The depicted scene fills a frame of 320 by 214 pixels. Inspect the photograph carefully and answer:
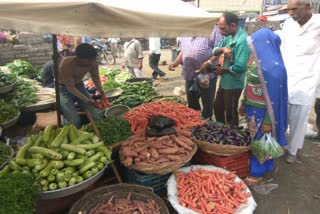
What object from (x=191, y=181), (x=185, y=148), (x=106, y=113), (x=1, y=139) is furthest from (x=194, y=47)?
(x=1, y=139)

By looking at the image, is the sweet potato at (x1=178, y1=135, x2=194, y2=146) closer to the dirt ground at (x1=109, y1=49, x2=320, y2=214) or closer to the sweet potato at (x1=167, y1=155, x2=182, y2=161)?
the sweet potato at (x1=167, y1=155, x2=182, y2=161)

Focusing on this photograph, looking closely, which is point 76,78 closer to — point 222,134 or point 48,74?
point 48,74

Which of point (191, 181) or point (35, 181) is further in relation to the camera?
point (191, 181)

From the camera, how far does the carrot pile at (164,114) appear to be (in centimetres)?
453

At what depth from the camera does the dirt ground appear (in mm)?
3762

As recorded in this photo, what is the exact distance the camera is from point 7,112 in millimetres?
4398

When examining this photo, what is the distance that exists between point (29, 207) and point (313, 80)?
4221mm

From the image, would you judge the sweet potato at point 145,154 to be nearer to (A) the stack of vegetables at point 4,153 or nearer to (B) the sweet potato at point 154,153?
(B) the sweet potato at point 154,153

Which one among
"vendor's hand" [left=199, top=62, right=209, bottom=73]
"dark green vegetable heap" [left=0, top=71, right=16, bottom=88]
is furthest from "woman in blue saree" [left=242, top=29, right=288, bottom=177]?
"dark green vegetable heap" [left=0, top=71, right=16, bottom=88]

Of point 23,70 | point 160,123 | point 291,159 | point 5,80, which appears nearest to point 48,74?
point 5,80

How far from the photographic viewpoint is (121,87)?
6801 millimetres

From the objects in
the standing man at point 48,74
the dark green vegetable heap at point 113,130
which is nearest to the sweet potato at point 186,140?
the dark green vegetable heap at point 113,130

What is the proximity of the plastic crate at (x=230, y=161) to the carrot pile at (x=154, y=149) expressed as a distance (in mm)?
443

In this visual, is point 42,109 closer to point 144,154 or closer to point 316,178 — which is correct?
point 144,154
